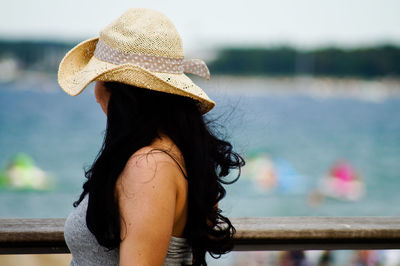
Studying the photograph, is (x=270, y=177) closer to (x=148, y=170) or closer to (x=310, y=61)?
(x=310, y=61)

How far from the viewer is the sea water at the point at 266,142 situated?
694 inches

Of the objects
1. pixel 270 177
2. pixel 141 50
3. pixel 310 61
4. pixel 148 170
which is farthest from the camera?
pixel 310 61

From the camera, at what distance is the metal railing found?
1.71 m

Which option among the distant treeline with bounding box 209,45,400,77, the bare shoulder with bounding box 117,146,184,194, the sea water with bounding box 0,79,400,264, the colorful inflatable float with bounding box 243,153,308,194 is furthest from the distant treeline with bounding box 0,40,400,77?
the bare shoulder with bounding box 117,146,184,194

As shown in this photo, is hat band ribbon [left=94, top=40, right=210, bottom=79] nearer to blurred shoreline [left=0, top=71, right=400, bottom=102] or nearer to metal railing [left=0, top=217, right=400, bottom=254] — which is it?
metal railing [left=0, top=217, right=400, bottom=254]

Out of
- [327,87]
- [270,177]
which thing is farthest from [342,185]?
[327,87]

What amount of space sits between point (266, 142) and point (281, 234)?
33.6m

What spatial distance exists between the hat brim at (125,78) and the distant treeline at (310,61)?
31.7 m

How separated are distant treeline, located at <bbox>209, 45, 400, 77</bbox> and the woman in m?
31.9

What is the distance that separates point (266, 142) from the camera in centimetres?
3506

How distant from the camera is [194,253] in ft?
4.77

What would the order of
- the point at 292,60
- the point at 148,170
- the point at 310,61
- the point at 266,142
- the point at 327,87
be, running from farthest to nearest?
the point at 327,87, the point at 310,61, the point at 292,60, the point at 266,142, the point at 148,170

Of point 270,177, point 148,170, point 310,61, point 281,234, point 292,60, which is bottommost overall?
point 270,177

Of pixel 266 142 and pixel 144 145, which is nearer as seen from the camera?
pixel 144 145
